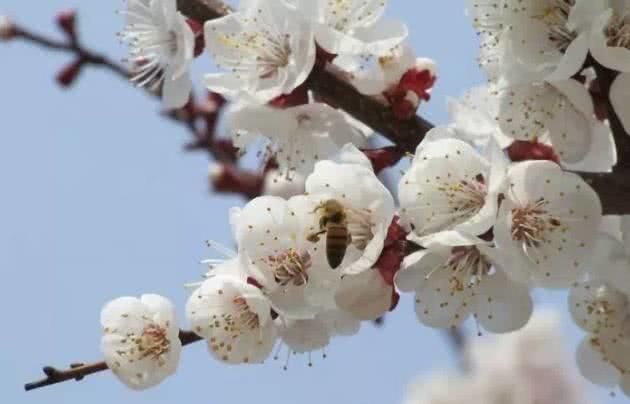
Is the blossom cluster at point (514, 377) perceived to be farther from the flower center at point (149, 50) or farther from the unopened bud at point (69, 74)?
the flower center at point (149, 50)

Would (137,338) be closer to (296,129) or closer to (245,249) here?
(245,249)

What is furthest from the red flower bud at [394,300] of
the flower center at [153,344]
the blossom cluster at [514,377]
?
the blossom cluster at [514,377]

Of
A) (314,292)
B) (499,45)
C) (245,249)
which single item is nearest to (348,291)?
(314,292)

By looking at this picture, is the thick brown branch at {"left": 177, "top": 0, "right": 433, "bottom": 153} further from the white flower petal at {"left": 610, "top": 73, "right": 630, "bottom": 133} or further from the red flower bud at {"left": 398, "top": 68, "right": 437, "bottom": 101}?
the white flower petal at {"left": 610, "top": 73, "right": 630, "bottom": 133}

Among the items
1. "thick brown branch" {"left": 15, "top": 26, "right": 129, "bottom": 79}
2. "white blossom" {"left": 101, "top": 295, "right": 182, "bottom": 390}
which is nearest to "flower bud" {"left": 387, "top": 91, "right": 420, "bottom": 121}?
"white blossom" {"left": 101, "top": 295, "right": 182, "bottom": 390}

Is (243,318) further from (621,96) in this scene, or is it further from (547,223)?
(621,96)
